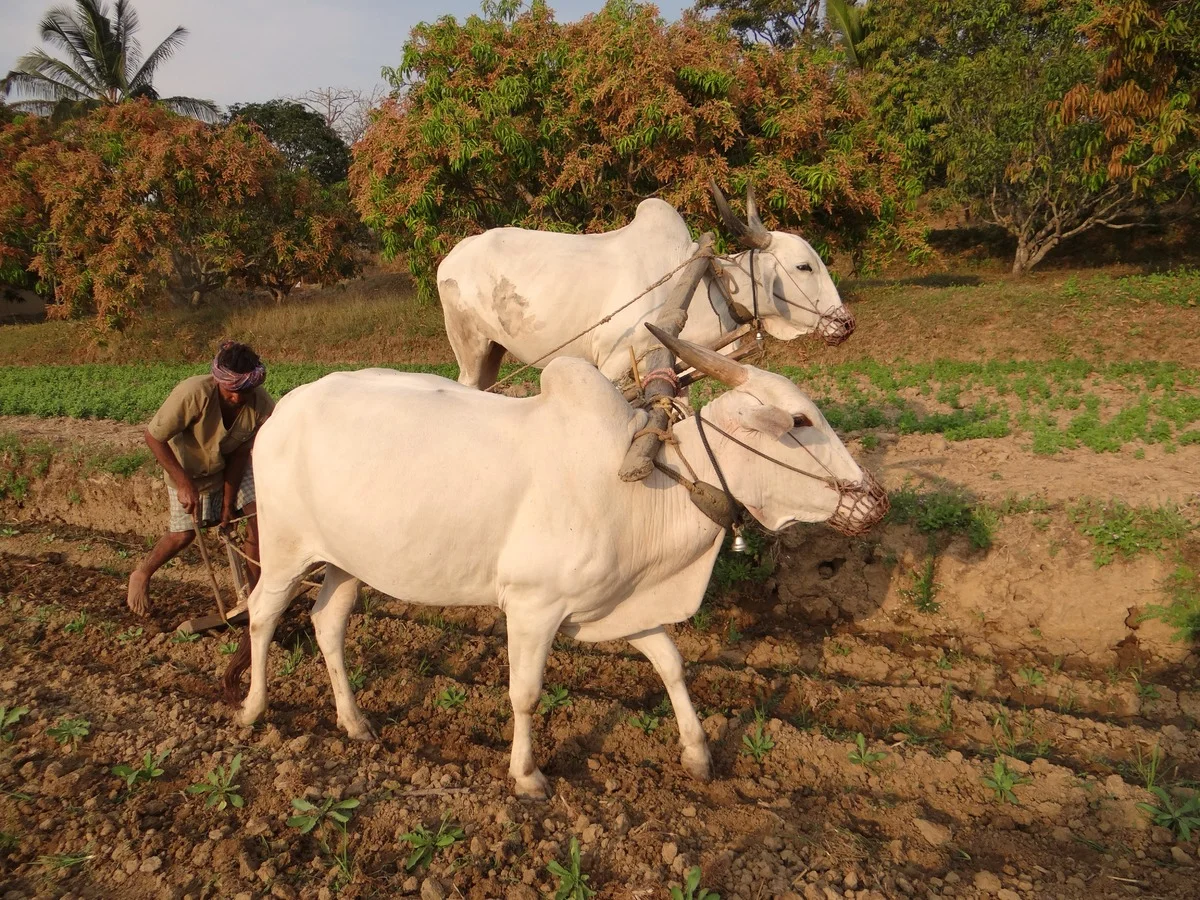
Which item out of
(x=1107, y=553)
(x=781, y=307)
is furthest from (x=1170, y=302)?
(x=781, y=307)

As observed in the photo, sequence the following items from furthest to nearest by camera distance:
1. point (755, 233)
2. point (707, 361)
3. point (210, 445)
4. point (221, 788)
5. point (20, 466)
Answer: point (20, 466)
point (210, 445)
point (755, 233)
point (221, 788)
point (707, 361)

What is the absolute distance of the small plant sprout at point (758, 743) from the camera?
138 inches

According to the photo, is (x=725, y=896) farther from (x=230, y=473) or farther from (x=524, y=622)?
(x=230, y=473)

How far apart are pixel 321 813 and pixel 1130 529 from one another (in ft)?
14.5

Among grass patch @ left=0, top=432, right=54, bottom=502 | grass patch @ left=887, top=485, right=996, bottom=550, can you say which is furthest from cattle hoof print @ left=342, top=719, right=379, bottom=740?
grass patch @ left=0, top=432, right=54, bottom=502

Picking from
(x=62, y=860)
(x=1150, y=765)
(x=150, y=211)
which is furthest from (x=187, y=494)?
(x=150, y=211)

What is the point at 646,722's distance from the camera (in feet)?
Result: 12.2

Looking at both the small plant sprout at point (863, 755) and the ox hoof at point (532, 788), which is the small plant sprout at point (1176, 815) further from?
the ox hoof at point (532, 788)

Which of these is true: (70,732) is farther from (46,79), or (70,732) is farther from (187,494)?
(46,79)

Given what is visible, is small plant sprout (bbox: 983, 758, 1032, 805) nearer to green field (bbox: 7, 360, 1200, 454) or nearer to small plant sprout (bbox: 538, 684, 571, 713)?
small plant sprout (bbox: 538, 684, 571, 713)

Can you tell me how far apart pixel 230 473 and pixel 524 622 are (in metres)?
2.68

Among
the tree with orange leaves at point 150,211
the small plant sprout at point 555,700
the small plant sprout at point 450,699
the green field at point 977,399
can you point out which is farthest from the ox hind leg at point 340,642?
the tree with orange leaves at point 150,211

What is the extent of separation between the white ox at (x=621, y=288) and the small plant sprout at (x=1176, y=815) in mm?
2626

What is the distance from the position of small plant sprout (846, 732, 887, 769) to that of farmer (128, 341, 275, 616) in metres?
3.39
